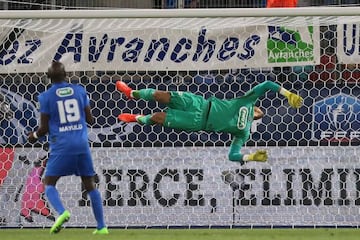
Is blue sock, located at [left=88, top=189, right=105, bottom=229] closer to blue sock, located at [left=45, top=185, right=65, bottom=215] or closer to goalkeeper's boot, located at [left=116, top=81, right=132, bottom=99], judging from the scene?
blue sock, located at [left=45, top=185, right=65, bottom=215]

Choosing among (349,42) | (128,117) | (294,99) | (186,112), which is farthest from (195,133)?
(349,42)

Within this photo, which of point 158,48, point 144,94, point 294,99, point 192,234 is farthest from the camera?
point 158,48

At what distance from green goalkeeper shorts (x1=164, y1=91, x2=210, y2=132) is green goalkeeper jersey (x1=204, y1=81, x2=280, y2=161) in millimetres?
76

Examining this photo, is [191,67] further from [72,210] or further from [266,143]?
[72,210]

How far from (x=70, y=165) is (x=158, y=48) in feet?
7.08

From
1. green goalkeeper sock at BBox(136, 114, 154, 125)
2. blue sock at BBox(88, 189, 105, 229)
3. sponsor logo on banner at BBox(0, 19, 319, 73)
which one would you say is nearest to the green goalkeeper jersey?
sponsor logo on banner at BBox(0, 19, 319, 73)

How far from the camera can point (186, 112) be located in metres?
10.7

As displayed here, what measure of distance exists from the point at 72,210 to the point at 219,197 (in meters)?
1.51

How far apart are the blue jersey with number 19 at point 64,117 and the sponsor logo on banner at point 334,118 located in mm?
2777

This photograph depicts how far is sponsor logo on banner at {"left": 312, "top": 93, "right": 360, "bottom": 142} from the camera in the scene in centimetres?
1088

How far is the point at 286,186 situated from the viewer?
10883 millimetres

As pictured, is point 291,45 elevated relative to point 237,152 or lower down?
elevated

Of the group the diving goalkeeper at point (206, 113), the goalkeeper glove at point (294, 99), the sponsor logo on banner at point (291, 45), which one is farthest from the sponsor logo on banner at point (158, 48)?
the goalkeeper glove at point (294, 99)

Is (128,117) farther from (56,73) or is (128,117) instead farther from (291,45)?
(291,45)
